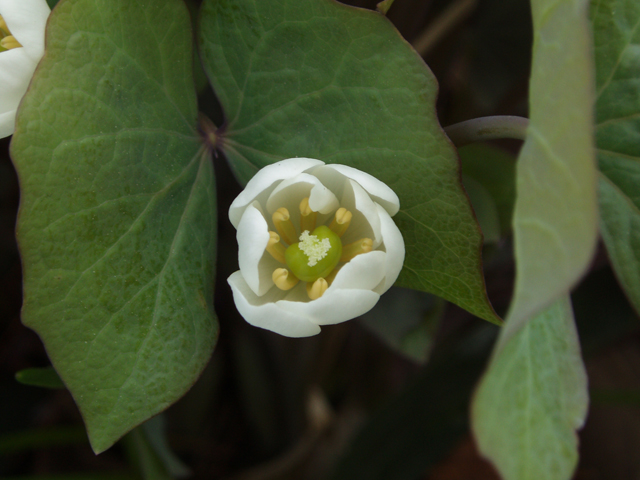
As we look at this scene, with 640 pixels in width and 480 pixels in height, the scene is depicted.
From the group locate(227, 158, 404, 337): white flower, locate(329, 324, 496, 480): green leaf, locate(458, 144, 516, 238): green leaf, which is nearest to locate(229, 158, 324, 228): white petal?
locate(227, 158, 404, 337): white flower

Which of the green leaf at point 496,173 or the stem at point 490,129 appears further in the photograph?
the green leaf at point 496,173

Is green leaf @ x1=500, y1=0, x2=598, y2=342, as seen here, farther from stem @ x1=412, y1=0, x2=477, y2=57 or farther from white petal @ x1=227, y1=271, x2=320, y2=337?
stem @ x1=412, y1=0, x2=477, y2=57

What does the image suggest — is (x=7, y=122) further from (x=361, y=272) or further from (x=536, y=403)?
(x=536, y=403)

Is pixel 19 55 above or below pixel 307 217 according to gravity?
above

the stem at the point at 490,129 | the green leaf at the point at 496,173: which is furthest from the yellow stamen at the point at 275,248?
the green leaf at the point at 496,173

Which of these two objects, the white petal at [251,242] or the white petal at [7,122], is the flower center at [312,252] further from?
the white petal at [7,122]

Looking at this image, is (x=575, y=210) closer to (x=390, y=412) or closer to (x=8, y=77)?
(x=8, y=77)

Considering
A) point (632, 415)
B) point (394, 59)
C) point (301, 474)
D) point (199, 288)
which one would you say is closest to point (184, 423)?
point (301, 474)

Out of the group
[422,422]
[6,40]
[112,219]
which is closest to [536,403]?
[112,219]
